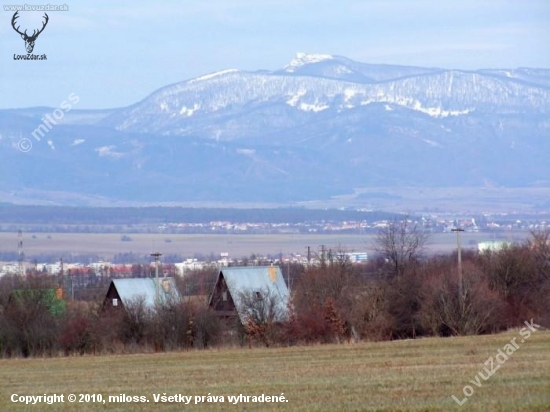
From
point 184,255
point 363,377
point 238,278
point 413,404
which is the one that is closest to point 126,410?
point 413,404

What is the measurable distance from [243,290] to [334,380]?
37178 mm

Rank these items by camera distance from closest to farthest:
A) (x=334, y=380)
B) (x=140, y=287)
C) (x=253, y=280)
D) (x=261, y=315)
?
(x=334, y=380)
(x=261, y=315)
(x=253, y=280)
(x=140, y=287)

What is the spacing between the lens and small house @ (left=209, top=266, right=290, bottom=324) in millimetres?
54438

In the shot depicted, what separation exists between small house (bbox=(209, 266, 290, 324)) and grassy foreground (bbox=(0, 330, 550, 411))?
16.9m

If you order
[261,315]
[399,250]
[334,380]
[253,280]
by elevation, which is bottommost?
[261,315]

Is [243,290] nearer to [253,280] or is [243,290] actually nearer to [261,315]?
[261,315]

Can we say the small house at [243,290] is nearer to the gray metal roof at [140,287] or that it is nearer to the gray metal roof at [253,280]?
the gray metal roof at [253,280]

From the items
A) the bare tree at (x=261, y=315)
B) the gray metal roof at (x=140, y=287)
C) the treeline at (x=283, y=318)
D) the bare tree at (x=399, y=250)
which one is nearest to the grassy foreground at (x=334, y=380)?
the bare tree at (x=261, y=315)

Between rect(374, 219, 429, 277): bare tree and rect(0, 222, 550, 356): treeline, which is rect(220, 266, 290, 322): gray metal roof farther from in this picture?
rect(374, 219, 429, 277): bare tree

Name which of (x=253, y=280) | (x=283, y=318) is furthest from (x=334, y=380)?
(x=253, y=280)

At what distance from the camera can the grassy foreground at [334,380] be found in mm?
17359

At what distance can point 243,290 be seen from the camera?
5894 centimetres

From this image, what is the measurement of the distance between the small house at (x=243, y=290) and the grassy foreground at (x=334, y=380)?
16.9m

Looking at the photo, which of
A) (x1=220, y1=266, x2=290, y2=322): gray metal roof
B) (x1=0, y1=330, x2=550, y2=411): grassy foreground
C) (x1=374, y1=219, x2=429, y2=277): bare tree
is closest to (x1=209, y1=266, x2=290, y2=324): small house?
(x1=220, y1=266, x2=290, y2=322): gray metal roof
